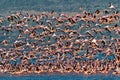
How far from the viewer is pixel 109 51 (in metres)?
127

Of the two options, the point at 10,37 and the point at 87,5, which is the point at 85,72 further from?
the point at 87,5

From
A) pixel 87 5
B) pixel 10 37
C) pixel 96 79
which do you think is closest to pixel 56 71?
pixel 96 79

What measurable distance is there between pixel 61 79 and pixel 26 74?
8.19 m

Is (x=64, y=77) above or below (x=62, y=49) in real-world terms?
below

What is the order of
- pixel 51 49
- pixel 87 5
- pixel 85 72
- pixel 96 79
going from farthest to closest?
pixel 87 5 < pixel 51 49 < pixel 85 72 < pixel 96 79

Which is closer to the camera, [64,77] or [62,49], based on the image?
[64,77]

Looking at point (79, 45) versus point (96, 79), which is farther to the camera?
point (79, 45)

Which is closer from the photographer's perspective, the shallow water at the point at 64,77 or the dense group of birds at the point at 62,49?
the shallow water at the point at 64,77

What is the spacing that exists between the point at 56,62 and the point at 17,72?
4.84m

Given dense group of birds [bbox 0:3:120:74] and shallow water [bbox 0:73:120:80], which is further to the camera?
dense group of birds [bbox 0:3:120:74]

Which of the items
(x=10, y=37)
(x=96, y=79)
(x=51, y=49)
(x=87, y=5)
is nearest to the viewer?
(x=96, y=79)

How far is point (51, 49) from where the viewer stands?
130875 millimetres

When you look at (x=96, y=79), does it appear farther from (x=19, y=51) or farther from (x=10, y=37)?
(x=10, y=37)

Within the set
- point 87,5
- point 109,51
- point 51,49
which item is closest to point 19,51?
point 51,49
